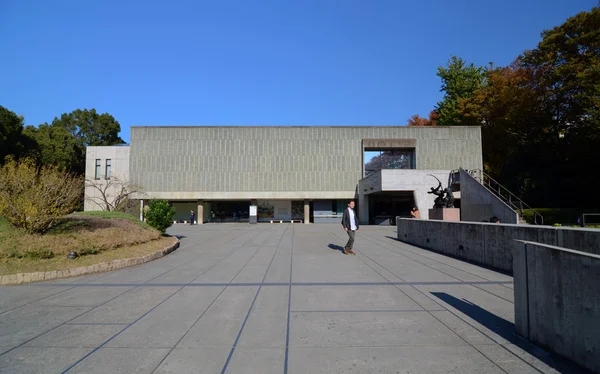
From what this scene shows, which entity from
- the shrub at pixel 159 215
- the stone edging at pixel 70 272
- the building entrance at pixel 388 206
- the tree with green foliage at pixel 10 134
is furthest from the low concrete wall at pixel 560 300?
the tree with green foliage at pixel 10 134

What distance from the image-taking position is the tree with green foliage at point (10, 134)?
130 feet

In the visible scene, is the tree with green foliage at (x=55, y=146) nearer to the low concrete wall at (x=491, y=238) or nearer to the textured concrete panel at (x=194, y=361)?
the low concrete wall at (x=491, y=238)

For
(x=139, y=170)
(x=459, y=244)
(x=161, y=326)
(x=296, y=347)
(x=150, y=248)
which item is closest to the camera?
(x=296, y=347)

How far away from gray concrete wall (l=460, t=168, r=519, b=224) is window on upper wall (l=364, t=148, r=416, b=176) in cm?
1278

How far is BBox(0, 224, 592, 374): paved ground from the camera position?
3.87 metres

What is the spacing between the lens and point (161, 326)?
510cm

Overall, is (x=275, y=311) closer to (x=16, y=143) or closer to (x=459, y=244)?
(x=459, y=244)

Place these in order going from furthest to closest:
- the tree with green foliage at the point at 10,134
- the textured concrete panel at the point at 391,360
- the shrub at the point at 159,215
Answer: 1. the tree with green foliage at the point at 10,134
2. the shrub at the point at 159,215
3. the textured concrete panel at the point at 391,360

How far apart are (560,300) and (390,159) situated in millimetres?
42370

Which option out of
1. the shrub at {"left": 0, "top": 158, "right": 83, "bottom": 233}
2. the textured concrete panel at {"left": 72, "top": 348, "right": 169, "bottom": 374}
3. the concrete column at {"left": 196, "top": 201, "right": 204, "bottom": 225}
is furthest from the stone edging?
the concrete column at {"left": 196, "top": 201, "right": 204, "bottom": 225}

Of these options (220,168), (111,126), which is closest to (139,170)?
(220,168)

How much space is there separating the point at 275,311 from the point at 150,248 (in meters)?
8.70

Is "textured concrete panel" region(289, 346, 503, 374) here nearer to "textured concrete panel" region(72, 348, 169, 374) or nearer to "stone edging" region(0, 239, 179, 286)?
"textured concrete panel" region(72, 348, 169, 374)

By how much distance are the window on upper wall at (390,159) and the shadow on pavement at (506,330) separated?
127 ft
